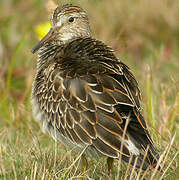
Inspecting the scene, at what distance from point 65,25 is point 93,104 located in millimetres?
1324

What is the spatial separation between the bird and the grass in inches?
7.7

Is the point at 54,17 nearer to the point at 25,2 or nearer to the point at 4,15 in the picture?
the point at 4,15

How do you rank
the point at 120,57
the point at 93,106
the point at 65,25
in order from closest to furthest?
the point at 93,106 → the point at 65,25 → the point at 120,57

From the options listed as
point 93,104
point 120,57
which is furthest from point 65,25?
point 120,57

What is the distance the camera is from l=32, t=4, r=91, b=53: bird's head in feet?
16.3

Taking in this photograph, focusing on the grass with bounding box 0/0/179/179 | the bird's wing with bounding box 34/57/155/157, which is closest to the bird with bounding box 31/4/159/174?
the bird's wing with bounding box 34/57/155/157

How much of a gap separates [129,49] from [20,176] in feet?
16.9

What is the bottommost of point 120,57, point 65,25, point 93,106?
point 93,106

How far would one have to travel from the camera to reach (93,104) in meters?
3.94

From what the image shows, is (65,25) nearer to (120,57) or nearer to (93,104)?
(93,104)

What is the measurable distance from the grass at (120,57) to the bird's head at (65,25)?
85 centimetres

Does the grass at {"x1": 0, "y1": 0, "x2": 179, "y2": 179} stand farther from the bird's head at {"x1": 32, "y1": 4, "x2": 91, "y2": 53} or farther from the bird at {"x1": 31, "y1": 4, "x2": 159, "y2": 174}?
the bird's head at {"x1": 32, "y1": 4, "x2": 91, "y2": 53}

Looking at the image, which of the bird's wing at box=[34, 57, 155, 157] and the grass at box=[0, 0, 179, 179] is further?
the grass at box=[0, 0, 179, 179]

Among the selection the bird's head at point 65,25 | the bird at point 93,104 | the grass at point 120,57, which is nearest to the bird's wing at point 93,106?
the bird at point 93,104
